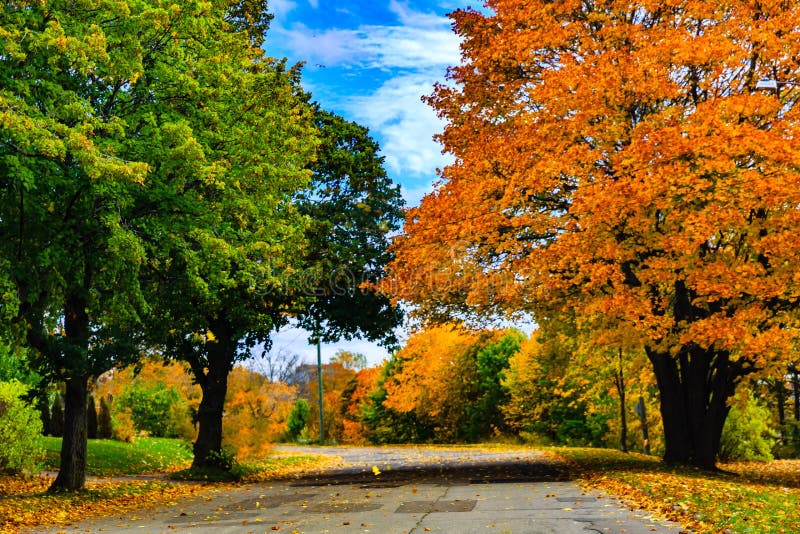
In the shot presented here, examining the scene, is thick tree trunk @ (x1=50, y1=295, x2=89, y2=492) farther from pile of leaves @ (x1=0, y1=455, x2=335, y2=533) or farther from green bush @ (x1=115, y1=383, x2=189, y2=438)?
green bush @ (x1=115, y1=383, x2=189, y2=438)

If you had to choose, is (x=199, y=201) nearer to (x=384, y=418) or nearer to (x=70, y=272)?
(x=70, y=272)

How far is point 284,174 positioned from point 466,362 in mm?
31906

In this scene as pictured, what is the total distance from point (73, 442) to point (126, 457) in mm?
10286

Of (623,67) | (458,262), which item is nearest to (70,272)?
(458,262)

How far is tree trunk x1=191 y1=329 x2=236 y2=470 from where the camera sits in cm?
2202

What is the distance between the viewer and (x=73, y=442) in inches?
617

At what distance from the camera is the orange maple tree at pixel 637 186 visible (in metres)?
14.8

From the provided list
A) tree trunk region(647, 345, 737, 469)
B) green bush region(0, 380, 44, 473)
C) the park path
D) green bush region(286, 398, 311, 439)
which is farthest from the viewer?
green bush region(286, 398, 311, 439)

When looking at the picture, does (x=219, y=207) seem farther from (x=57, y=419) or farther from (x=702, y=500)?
(x=57, y=419)

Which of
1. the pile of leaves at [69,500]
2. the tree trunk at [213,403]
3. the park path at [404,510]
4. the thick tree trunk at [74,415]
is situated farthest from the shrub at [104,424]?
the thick tree trunk at [74,415]

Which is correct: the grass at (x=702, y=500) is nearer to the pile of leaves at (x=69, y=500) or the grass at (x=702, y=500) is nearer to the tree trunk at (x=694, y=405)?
the tree trunk at (x=694, y=405)

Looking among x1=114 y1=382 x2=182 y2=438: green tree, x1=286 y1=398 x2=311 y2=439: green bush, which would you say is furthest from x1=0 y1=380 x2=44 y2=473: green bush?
x1=286 y1=398 x2=311 y2=439: green bush

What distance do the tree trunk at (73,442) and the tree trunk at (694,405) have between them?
13.8 meters

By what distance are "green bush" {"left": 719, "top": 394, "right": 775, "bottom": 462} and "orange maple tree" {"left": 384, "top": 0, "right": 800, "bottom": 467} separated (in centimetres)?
996
